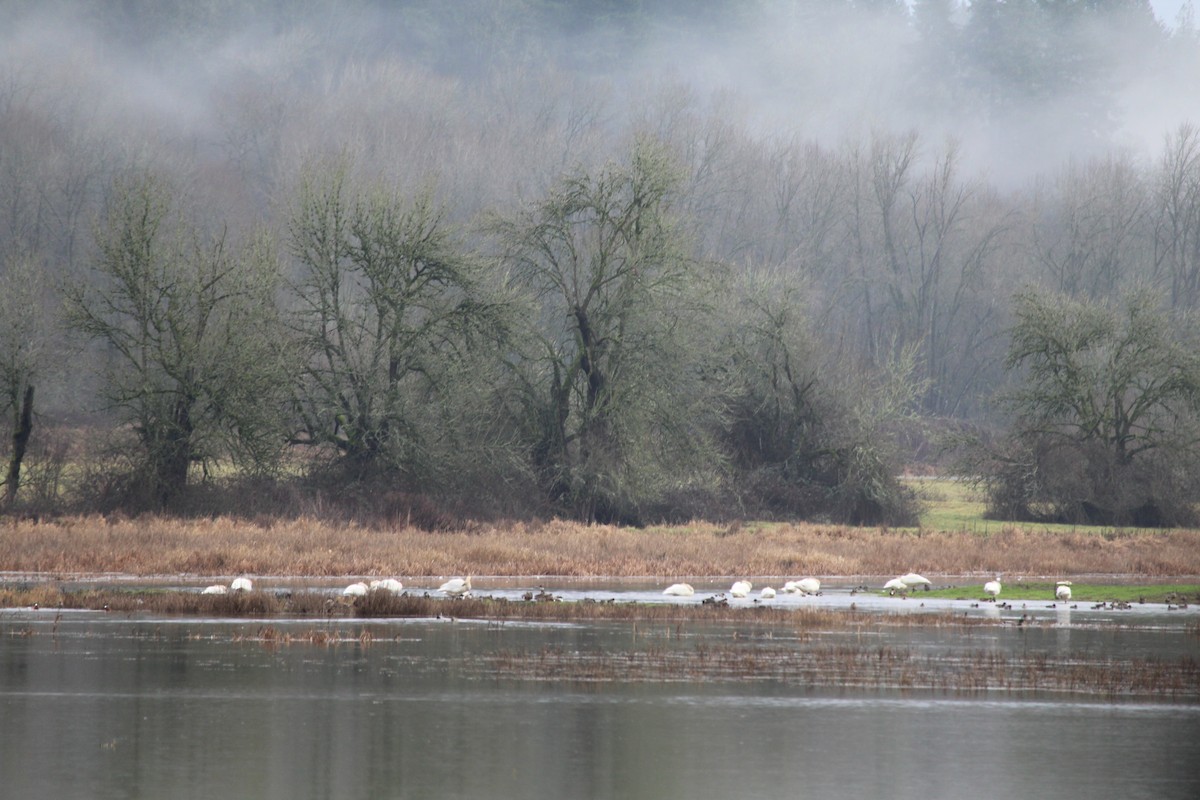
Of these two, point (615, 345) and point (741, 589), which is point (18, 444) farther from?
point (741, 589)

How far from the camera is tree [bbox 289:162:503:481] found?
150 feet

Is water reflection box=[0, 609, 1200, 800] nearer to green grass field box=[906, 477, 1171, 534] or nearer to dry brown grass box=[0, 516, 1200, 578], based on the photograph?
dry brown grass box=[0, 516, 1200, 578]

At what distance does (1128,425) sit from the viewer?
56.4 meters

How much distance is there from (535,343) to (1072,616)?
2475cm

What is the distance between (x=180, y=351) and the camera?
42812 mm

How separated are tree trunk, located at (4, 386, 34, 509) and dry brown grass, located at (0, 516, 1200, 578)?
3.29 meters

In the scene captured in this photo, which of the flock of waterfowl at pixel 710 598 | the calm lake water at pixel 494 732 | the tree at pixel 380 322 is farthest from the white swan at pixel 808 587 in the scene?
the tree at pixel 380 322

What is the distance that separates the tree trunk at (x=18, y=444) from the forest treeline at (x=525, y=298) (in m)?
0.24

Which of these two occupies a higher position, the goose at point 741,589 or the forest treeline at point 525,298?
the forest treeline at point 525,298

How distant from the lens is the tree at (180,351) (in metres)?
42.0

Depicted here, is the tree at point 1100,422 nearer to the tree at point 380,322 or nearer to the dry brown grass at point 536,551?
the dry brown grass at point 536,551

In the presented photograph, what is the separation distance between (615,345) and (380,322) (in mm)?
7926

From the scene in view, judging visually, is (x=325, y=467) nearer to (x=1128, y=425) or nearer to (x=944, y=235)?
(x=1128, y=425)

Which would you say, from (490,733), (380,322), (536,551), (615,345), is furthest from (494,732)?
(615,345)
